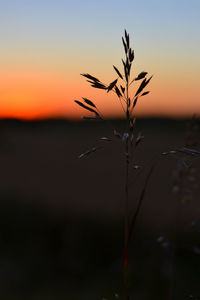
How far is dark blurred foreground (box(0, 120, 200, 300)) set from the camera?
163 inches

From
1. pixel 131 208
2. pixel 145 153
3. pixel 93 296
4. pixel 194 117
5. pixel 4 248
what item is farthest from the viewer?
pixel 145 153

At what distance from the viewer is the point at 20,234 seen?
524 centimetres

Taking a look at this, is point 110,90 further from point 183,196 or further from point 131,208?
point 131,208

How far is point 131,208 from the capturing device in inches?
218

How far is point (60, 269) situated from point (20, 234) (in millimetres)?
917

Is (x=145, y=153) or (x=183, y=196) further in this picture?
(x=145, y=153)

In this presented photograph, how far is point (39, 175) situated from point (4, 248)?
215 centimetres

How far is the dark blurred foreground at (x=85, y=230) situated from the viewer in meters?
4.13

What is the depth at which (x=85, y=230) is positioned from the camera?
5184 millimetres

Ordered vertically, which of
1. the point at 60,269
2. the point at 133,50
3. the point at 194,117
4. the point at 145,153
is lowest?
the point at 60,269

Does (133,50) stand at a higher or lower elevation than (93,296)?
higher

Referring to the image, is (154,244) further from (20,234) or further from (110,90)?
(110,90)

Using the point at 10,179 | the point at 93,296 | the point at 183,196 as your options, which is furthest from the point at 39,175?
the point at 183,196

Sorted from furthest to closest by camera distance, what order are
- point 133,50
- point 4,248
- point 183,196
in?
point 4,248
point 183,196
point 133,50
